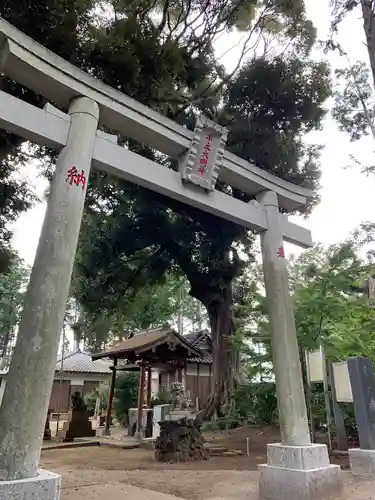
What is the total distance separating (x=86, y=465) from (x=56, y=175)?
6377 millimetres

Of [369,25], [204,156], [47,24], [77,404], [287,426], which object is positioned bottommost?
[287,426]

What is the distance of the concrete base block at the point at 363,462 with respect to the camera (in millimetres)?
5367

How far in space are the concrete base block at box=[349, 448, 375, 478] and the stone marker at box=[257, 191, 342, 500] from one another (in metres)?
1.07

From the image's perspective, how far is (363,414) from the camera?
18.3 ft

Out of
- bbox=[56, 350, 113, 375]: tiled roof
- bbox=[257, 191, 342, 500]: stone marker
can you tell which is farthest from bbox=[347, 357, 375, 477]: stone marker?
bbox=[56, 350, 113, 375]: tiled roof

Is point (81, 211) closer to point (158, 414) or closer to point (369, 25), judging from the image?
point (369, 25)

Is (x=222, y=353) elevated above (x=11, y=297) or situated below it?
below

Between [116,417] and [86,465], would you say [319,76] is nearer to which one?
[86,465]

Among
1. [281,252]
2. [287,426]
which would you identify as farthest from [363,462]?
[281,252]

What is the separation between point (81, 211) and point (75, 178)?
32 centimetres

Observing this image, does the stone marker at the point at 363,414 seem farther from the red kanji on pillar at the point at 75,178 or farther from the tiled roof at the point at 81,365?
the tiled roof at the point at 81,365

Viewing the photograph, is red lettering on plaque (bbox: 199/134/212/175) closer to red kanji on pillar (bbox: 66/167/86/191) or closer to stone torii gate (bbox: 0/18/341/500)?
stone torii gate (bbox: 0/18/341/500)

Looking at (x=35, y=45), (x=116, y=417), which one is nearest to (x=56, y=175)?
(x=35, y=45)

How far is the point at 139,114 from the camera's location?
182 inches
